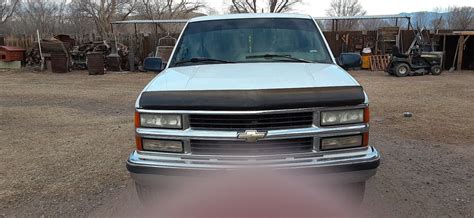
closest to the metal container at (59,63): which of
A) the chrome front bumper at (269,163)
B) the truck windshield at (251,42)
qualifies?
the truck windshield at (251,42)

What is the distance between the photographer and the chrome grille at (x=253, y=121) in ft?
9.33

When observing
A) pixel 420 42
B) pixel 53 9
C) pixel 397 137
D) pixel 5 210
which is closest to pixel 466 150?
pixel 397 137

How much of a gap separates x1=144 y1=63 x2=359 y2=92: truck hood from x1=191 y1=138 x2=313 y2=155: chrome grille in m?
0.40

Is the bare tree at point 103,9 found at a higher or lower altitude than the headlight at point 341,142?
higher

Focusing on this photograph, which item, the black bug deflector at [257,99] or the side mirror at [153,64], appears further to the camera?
the side mirror at [153,64]

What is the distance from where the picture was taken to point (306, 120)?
9.57 feet

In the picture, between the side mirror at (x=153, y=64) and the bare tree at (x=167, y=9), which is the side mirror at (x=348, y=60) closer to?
the side mirror at (x=153, y=64)

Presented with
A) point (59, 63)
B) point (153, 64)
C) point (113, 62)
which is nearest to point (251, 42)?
point (153, 64)

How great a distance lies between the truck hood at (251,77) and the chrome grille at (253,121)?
0.22 metres

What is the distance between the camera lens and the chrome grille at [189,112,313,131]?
2844 mm

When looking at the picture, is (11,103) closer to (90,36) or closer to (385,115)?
(385,115)

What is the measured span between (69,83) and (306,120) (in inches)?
584

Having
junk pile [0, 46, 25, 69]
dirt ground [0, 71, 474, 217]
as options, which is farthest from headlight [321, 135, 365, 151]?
junk pile [0, 46, 25, 69]

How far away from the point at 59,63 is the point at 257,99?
64.2ft
